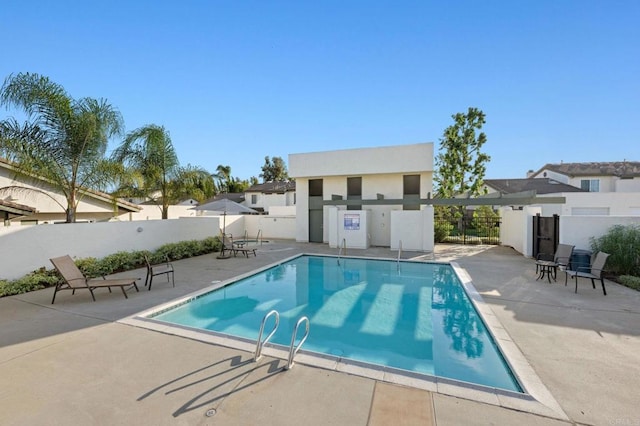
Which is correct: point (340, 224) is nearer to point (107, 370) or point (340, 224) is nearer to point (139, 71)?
point (139, 71)

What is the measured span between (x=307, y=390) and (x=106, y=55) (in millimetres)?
13898

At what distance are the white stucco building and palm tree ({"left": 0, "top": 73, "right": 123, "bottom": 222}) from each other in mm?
10840

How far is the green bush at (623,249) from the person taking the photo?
9500mm

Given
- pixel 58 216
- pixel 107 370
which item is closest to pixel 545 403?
pixel 107 370

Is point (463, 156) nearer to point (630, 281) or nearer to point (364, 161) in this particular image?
point (364, 161)

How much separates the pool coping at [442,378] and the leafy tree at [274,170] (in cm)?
5434

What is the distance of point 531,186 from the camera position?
34.8 metres

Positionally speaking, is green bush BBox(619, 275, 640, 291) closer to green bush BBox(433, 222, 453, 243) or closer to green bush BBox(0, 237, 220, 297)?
green bush BBox(433, 222, 453, 243)

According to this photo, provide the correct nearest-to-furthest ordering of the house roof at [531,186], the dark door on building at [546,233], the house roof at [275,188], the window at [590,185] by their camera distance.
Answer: the dark door on building at [546,233], the house roof at [531,186], the window at [590,185], the house roof at [275,188]

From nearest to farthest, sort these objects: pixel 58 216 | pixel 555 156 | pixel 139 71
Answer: pixel 139 71 < pixel 58 216 < pixel 555 156

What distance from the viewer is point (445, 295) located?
9.08 m

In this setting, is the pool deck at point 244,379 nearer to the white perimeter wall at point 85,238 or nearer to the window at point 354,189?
the white perimeter wall at point 85,238

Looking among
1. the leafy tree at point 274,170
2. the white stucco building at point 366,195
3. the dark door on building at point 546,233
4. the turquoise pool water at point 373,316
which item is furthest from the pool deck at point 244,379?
the leafy tree at point 274,170

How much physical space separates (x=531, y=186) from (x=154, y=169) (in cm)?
3840
